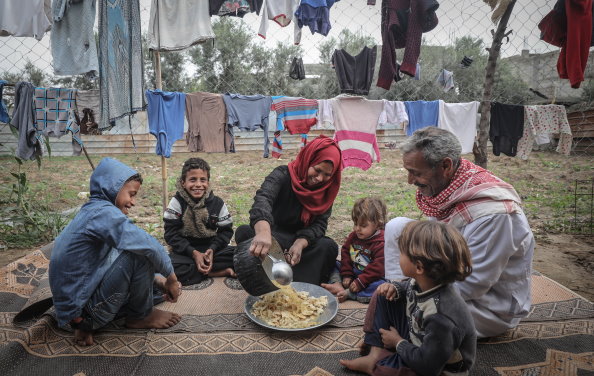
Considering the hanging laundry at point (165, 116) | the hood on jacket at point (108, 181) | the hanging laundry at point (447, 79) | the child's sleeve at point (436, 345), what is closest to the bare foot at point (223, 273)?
the hood on jacket at point (108, 181)

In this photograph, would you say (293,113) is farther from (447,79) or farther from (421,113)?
(447,79)

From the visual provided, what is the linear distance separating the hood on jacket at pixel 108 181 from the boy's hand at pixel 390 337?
159 centimetres

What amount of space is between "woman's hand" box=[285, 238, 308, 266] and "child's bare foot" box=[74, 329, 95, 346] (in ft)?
4.17

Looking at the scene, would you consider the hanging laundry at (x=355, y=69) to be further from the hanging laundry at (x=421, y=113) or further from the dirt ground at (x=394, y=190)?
the dirt ground at (x=394, y=190)

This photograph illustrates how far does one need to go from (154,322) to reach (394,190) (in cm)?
537

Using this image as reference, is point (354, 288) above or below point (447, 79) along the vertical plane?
below

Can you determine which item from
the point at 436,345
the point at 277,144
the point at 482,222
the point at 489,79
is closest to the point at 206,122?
the point at 277,144

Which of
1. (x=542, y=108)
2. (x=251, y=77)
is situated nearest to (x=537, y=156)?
(x=542, y=108)

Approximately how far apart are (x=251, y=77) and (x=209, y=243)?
579cm

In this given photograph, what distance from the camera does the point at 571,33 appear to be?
3.22 m

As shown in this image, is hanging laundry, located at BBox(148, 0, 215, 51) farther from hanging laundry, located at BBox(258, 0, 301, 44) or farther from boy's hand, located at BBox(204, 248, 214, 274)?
boy's hand, located at BBox(204, 248, 214, 274)

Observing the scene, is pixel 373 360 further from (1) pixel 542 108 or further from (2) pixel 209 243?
(1) pixel 542 108

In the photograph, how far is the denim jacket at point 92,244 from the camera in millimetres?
1933

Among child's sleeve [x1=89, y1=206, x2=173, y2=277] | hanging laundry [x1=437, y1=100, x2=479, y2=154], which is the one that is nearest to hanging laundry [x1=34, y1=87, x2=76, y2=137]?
child's sleeve [x1=89, y1=206, x2=173, y2=277]
